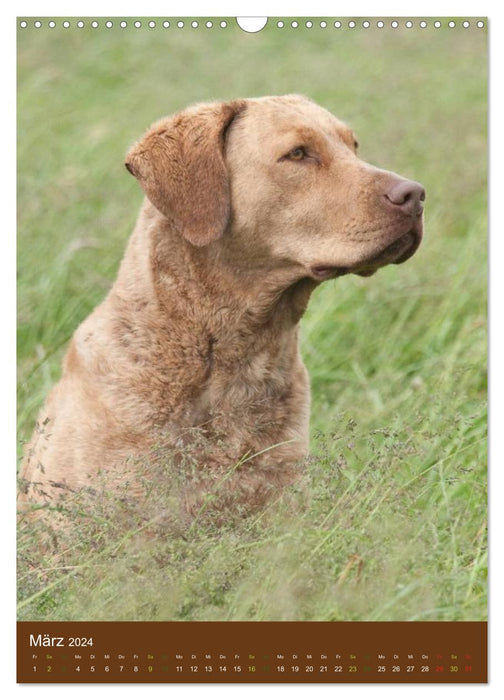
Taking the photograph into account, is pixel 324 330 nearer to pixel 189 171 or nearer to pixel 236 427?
pixel 236 427

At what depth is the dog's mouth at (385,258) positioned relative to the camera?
4105 millimetres

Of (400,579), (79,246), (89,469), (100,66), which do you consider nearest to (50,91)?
(100,66)

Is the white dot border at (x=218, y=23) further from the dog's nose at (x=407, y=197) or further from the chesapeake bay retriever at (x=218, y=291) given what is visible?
the dog's nose at (x=407, y=197)

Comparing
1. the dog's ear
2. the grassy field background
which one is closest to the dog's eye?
the dog's ear

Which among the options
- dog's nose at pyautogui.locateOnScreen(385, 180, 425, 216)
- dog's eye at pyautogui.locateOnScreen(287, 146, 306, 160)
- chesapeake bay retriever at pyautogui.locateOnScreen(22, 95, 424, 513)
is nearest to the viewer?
dog's nose at pyautogui.locateOnScreen(385, 180, 425, 216)

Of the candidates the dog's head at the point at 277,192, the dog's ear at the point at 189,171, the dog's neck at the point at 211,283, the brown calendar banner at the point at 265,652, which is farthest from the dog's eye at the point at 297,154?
the brown calendar banner at the point at 265,652

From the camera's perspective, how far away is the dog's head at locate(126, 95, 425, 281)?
13.4 feet

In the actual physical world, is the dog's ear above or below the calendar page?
above

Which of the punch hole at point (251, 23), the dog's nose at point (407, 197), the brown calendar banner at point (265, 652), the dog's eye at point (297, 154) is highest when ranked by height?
the punch hole at point (251, 23)

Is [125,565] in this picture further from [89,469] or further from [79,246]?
[79,246]

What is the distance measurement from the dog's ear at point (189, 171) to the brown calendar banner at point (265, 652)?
1.45 m

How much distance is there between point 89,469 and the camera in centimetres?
417

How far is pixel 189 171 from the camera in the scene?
4273mm

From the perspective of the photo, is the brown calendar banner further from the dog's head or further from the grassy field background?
the dog's head
